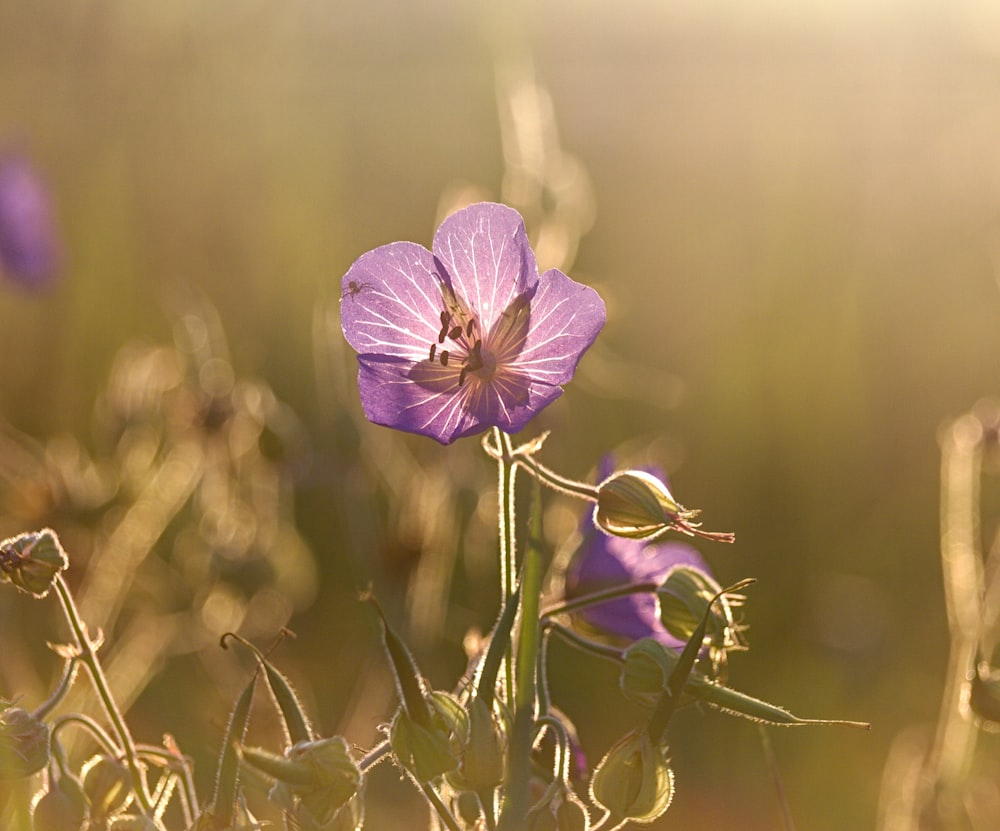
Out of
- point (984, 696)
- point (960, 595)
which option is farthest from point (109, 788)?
point (960, 595)

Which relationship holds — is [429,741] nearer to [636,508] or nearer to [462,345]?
[636,508]

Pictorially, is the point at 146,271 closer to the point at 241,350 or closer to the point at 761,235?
the point at 241,350

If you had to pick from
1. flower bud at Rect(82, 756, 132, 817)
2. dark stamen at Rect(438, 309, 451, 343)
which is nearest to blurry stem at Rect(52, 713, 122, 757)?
flower bud at Rect(82, 756, 132, 817)

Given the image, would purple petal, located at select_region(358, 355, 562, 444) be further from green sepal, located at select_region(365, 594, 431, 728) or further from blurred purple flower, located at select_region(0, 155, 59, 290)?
blurred purple flower, located at select_region(0, 155, 59, 290)

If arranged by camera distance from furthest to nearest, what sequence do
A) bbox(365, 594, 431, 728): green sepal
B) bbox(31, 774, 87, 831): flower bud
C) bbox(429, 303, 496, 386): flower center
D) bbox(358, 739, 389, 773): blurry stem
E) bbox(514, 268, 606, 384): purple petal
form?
bbox(429, 303, 496, 386): flower center → bbox(514, 268, 606, 384): purple petal → bbox(31, 774, 87, 831): flower bud → bbox(358, 739, 389, 773): blurry stem → bbox(365, 594, 431, 728): green sepal

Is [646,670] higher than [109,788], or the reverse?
[646,670]

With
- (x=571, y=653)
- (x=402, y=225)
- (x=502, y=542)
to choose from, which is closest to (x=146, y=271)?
(x=402, y=225)
